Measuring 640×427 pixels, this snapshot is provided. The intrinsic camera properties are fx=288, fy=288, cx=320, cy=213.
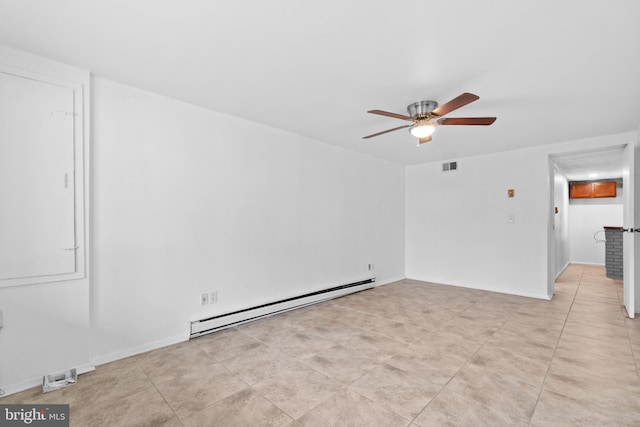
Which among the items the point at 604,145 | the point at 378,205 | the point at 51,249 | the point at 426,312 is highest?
the point at 604,145

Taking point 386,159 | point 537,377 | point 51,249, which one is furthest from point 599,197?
point 51,249

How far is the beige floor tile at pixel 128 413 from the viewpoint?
5.41 ft

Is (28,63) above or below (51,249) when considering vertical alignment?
above

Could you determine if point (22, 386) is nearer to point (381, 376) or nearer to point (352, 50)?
point (381, 376)

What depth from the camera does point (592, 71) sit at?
7.13 feet

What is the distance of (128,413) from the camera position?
173cm

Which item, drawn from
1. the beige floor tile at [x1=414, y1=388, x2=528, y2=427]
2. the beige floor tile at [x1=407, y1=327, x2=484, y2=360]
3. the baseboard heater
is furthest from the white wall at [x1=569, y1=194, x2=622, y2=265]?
the beige floor tile at [x1=414, y1=388, x2=528, y2=427]

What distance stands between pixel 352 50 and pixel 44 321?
115 inches

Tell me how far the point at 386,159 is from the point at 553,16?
3681 mm

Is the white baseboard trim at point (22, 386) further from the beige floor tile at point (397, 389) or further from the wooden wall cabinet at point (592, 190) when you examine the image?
the wooden wall cabinet at point (592, 190)

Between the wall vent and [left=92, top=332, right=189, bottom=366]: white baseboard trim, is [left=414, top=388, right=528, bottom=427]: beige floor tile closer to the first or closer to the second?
[left=92, top=332, right=189, bottom=366]: white baseboard trim

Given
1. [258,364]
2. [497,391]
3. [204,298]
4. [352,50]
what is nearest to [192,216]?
[204,298]

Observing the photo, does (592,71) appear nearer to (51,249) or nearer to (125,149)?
(125,149)

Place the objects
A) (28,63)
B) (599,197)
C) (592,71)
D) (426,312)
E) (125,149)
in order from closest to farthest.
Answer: (28,63)
(592,71)
(125,149)
(426,312)
(599,197)
